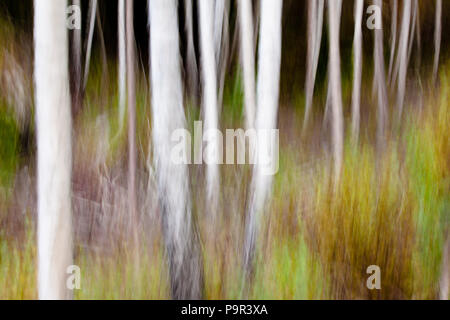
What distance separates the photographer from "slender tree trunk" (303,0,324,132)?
0.76 meters

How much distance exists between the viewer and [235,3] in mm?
751

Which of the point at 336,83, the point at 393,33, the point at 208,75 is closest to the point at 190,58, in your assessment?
the point at 208,75

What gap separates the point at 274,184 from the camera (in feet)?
2.48

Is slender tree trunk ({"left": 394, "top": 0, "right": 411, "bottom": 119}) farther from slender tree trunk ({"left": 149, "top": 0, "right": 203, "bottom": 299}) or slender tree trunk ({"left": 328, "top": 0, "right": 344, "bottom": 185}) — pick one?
slender tree trunk ({"left": 149, "top": 0, "right": 203, "bottom": 299})

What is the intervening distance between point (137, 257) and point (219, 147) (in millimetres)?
277

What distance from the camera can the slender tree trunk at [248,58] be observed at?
2.47 ft

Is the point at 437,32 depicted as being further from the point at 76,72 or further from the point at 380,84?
the point at 76,72

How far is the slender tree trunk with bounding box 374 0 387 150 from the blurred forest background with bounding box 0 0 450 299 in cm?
1

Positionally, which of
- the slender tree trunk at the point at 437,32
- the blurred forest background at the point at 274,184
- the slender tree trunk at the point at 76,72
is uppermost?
the slender tree trunk at the point at 437,32

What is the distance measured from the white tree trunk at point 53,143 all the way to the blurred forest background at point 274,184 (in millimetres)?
18

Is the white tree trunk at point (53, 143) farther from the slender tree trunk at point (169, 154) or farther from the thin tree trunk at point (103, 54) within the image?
the slender tree trunk at point (169, 154)

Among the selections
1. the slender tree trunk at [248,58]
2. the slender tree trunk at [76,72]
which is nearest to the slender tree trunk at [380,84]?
the slender tree trunk at [248,58]

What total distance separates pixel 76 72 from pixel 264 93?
378 mm
